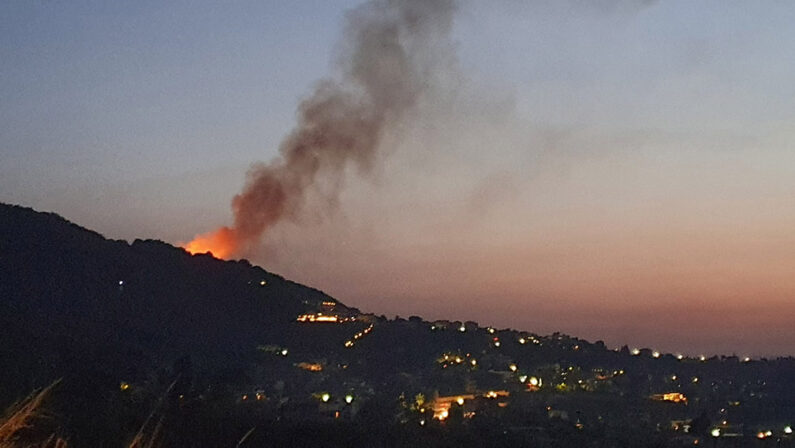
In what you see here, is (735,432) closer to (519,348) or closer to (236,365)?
(236,365)

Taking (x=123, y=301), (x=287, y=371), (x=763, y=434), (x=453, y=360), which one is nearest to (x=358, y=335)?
(x=453, y=360)

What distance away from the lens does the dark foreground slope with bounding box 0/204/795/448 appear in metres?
19.4

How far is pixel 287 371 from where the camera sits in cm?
3594

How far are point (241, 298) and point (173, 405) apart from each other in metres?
28.2

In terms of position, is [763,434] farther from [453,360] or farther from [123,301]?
[123,301]

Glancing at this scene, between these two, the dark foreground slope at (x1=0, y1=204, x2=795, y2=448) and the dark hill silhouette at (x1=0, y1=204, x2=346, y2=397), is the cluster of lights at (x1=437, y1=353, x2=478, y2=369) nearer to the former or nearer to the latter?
the dark foreground slope at (x1=0, y1=204, x2=795, y2=448)

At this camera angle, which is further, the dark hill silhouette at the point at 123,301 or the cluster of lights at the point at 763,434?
the cluster of lights at the point at 763,434

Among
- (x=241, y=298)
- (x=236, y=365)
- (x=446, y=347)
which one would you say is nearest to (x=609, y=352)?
(x=446, y=347)

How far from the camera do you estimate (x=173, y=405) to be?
20078mm

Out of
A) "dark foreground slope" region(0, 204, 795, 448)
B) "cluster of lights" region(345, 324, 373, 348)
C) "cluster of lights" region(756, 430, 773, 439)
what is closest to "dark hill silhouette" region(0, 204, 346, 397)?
"dark foreground slope" region(0, 204, 795, 448)

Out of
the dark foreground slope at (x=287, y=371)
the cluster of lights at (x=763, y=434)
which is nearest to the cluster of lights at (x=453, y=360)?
the dark foreground slope at (x=287, y=371)

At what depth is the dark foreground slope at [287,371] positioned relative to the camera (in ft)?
63.8

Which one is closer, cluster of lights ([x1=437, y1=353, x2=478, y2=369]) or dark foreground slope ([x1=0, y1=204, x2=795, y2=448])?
dark foreground slope ([x1=0, y1=204, x2=795, y2=448])

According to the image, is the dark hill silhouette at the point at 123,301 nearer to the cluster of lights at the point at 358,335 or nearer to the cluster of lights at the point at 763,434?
the cluster of lights at the point at 358,335
